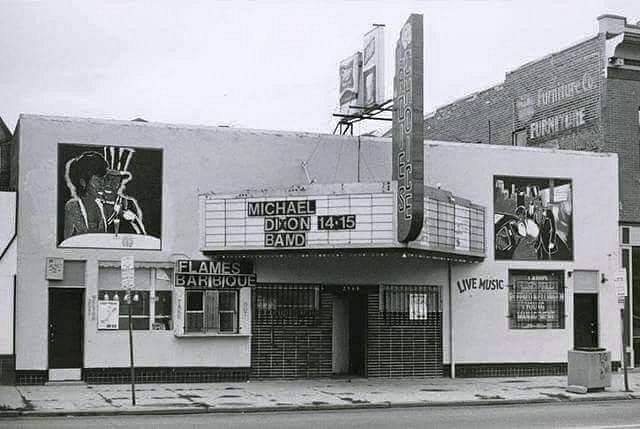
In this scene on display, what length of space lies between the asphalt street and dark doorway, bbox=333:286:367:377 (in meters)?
5.83

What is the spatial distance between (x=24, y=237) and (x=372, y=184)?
26.6 ft

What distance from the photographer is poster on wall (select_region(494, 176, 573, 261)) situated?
1072 inches

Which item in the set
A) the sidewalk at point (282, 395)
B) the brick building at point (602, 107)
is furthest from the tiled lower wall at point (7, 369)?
the brick building at point (602, 107)

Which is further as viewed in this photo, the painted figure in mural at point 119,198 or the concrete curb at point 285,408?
the painted figure in mural at point 119,198

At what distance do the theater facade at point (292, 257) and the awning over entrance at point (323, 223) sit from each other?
0.04 metres

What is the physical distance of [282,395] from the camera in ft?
70.9

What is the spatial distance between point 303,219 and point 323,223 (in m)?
0.49

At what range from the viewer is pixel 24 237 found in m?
22.9

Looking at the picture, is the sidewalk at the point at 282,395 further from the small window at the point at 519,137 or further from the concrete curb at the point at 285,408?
the small window at the point at 519,137

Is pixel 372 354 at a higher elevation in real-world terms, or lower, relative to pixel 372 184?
lower

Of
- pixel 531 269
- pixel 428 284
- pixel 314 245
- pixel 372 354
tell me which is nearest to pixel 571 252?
pixel 531 269

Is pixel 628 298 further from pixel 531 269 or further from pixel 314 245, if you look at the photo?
pixel 314 245

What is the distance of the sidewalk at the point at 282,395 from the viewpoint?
19.3m

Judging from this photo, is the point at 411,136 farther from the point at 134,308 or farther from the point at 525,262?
the point at 134,308
